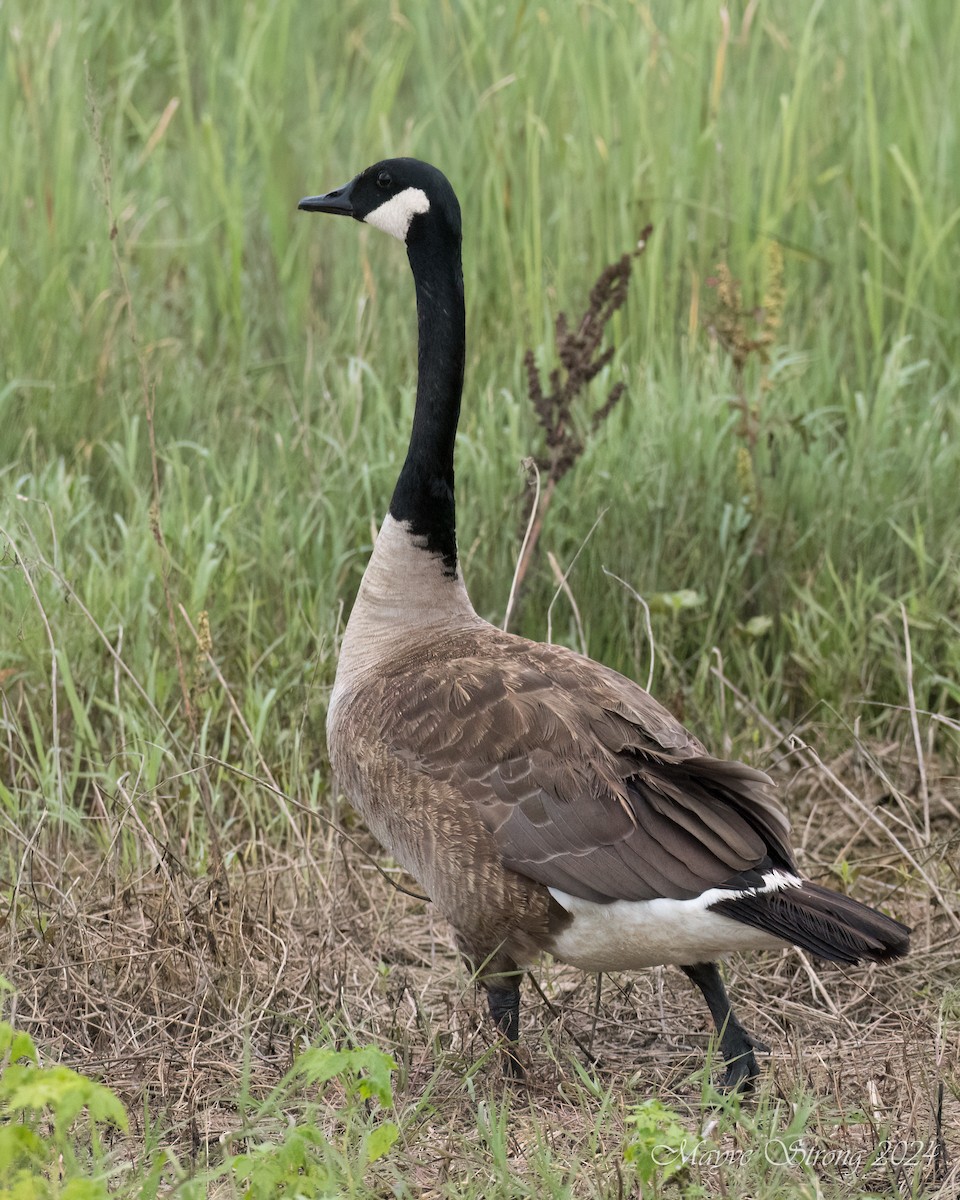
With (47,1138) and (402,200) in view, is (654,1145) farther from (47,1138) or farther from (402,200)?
(402,200)

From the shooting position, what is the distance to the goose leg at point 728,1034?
10.8 ft

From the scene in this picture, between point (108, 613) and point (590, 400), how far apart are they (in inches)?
83.9

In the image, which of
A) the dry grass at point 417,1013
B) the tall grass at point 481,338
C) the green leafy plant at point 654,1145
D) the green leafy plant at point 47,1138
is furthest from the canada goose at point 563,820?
the green leafy plant at point 47,1138

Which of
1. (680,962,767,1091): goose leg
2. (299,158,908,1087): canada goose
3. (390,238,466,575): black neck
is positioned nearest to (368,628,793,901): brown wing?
(299,158,908,1087): canada goose

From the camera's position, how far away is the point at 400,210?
13.2ft

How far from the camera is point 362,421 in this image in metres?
5.98

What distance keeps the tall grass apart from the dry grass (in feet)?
1.82

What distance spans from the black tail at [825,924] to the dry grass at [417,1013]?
11.1 inches

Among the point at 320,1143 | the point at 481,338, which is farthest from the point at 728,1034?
the point at 481,338

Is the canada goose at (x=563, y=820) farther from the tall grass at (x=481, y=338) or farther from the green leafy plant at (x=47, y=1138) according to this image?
the green leafy plant at (x=47, y=1138)

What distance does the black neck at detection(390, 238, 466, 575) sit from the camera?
154 inches

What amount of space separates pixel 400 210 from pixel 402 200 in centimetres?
3

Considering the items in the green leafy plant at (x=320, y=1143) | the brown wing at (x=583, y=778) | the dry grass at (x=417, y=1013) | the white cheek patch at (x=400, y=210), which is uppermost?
the white cheek patch at (x=400, y=210)

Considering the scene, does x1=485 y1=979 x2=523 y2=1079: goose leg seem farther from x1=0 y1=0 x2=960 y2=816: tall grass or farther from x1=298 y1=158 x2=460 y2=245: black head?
x1=298 y1=158 x2=460 y2=245: black head
